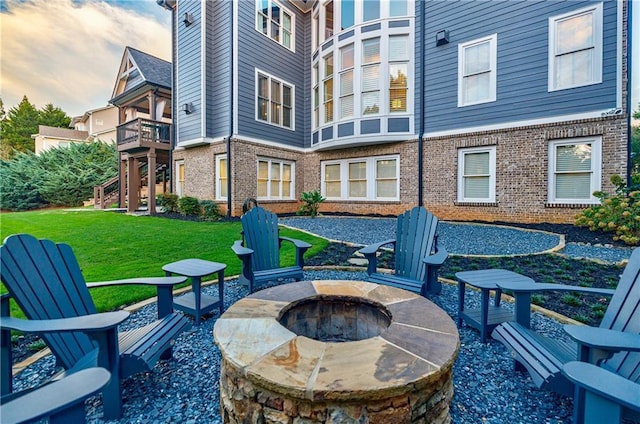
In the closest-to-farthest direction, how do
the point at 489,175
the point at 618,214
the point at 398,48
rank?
the point at 618,214 → the point at 489,175 → the point at 398,48

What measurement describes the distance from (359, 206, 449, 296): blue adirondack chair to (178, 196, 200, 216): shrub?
A: 29.9ft

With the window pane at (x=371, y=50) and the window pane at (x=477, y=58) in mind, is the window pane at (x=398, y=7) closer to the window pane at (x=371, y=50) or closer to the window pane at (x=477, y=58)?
the window pane at (x=371, y=50)

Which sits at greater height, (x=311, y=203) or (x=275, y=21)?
(x=275, y=21)

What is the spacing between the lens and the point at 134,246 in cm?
594

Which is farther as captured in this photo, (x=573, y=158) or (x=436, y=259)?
(x=573, y=158)

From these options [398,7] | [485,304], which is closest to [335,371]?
[485,304]

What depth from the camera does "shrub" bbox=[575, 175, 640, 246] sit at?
19.1 ft

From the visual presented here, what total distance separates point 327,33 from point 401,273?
11616 mm

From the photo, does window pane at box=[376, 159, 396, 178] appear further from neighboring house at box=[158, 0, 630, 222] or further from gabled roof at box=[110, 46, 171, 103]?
gabled roof at box=[110, 46, 171, 103]

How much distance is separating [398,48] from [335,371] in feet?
36.3

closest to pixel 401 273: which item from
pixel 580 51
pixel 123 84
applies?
pixel 580 51

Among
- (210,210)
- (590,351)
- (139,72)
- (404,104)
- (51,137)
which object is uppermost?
(139,72)

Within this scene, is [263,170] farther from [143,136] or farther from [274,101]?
[143,136]

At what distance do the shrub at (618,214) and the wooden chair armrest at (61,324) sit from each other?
822cm
